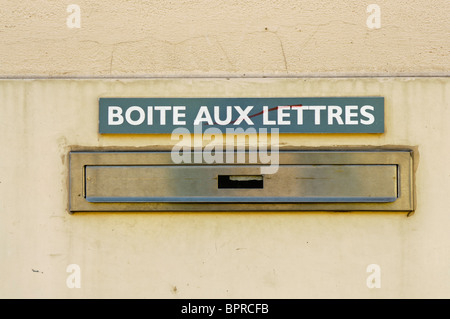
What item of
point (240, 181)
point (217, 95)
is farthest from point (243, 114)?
point (240, 181)

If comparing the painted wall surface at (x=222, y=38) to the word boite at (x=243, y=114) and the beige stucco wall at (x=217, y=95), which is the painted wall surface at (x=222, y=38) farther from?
the word boite at (x=243, y=114)

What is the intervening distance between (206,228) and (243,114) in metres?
0.72

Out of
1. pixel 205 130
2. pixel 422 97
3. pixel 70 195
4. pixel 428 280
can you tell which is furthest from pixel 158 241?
pixel 422 97

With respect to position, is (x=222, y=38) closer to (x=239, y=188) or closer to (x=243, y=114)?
(x=243, y=114)

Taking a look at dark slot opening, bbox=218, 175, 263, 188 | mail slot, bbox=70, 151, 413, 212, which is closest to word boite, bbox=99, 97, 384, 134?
mail slot, bbox=70, 151, 413, 212

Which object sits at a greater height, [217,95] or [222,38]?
[222,38]

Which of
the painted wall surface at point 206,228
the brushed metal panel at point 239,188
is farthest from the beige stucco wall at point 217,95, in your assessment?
the brushed metal panel at point 239,188

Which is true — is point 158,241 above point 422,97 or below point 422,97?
below

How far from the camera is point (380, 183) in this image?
85.9 inches

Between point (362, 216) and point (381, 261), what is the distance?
0.29 m

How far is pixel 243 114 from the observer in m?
2.25

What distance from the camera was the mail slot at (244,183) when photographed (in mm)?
2186
